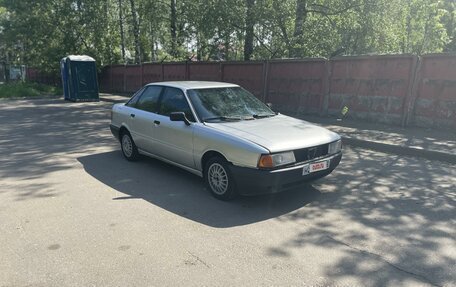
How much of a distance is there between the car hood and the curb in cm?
338

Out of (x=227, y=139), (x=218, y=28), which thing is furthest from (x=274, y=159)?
(x=218, y=28)

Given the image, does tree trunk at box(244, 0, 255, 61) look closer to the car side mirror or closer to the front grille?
the car side mirror

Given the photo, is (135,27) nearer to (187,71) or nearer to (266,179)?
(187,71)

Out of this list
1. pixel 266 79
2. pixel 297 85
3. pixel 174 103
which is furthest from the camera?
pixel 266 79

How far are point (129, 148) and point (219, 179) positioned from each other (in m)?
2.66

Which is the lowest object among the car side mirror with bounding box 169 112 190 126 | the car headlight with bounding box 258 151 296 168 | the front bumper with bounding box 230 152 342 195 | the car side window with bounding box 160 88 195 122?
the front bumper with bounding box 230 152 342 195

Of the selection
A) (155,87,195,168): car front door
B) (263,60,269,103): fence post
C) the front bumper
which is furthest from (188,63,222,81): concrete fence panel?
the front bumper

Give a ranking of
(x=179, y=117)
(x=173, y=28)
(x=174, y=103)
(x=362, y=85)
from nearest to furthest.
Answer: (x=179, y=117) < (x=174, y=103) < (x=362, y=85) < (x=173, y=28)

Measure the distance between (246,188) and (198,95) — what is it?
5.93ft

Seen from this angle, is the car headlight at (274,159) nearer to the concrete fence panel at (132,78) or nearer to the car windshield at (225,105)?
the car windshield at (225,105)

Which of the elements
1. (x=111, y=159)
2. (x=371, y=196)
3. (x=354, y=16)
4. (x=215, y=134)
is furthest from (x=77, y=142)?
(x=354, y=16)

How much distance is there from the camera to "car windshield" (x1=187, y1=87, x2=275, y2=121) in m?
5.37

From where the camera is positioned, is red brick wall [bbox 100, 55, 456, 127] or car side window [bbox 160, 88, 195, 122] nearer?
car side window [bbox 160, 88, 195, 122]

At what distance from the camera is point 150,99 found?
641cm
